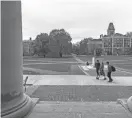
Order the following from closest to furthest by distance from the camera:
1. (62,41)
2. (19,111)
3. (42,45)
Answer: (19,111) → (62,41) → (42,45)

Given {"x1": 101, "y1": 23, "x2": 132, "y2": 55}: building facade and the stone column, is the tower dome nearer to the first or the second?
{"x1": 101, "y1": 23, "x2": 132, "y2": 55}: building facade

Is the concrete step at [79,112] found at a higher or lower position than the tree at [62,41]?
lower

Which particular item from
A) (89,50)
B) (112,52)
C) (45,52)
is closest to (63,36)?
(45,52)

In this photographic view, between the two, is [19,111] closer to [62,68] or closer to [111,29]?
[62,68]

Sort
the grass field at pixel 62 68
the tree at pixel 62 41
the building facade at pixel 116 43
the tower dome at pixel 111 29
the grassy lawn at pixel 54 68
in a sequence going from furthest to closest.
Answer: the tower dome at pixel 111 29
the building facade at pixel 116 43
the tree at pixel 62 41
the grassy lawn at pixel 54 68
the grass field at pixel 62 68

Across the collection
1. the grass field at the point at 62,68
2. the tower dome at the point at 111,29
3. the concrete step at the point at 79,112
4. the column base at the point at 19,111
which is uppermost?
the tower dome at the point at 111,29

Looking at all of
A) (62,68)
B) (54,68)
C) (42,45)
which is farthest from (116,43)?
(54,68)

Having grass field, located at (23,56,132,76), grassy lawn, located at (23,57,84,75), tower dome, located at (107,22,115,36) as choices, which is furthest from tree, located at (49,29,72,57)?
tower dome, located at (107,22,115,36)

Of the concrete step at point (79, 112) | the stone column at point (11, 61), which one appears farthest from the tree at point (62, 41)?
the stone column at point (11, 61)

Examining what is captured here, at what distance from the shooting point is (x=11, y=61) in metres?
4.16

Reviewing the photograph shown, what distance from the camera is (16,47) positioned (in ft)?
14.1

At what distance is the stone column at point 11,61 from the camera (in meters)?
3.95

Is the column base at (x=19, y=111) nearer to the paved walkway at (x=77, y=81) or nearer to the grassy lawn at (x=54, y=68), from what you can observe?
the paved walkway at (x=77, y=81)

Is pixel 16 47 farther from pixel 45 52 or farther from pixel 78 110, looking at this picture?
pixel 45 52
